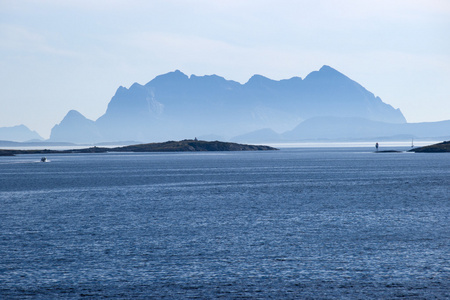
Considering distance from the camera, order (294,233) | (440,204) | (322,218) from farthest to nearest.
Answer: (440,204)
(322,218)
(294,233)

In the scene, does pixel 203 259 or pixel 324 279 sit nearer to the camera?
pixel 324 279

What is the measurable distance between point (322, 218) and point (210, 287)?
91.6 ft

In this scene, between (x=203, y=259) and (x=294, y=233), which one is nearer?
(x=203, y=259)

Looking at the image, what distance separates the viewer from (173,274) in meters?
34.0

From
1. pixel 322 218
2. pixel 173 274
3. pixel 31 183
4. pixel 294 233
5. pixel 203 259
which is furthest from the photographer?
pixel 31 183

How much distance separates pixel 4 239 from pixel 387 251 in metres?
28.7

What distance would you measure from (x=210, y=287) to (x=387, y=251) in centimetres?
1483

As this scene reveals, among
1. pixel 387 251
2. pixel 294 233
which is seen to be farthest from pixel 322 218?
pixel 387 251

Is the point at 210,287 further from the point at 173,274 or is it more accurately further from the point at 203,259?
the point at 203,259

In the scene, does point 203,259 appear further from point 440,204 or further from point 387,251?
point 440,204

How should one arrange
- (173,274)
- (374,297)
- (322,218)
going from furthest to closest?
(322,218)
(173,274)
(374,297)

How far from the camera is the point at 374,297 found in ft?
96.2

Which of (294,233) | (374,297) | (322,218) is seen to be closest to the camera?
(374,297)

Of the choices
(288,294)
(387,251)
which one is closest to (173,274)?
(288,294)
